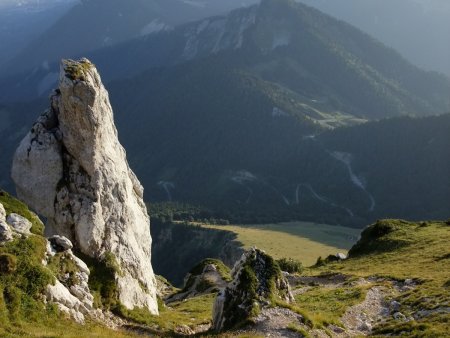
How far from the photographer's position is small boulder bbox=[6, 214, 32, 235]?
38366 mm

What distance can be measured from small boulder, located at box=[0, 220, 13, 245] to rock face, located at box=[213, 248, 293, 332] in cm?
1631

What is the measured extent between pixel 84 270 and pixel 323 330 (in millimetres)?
18551

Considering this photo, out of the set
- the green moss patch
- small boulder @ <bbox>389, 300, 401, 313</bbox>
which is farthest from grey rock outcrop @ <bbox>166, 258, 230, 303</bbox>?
the green moss patch

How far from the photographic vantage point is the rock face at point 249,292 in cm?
3841

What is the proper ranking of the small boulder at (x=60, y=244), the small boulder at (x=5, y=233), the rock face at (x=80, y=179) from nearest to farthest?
the small boulder at (x=5, y=233), the small boulder at (x=60, y=244), the rock face at (x=80, y=179)

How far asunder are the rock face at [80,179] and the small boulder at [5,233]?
30.5 feet

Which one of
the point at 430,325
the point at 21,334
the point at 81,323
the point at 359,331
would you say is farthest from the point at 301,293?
the point at 21,334

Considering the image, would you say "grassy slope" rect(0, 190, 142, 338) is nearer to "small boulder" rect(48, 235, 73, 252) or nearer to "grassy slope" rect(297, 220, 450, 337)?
"small boulder" rect(48, 235, 73, 252)

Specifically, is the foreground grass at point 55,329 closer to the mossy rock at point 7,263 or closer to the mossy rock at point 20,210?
the mossy rock at point 7,263

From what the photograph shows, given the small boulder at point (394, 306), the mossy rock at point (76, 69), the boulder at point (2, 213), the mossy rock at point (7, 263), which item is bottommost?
the small boulder at point (394, 306)

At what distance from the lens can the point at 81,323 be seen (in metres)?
34.9

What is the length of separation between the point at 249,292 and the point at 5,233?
58.4 ft

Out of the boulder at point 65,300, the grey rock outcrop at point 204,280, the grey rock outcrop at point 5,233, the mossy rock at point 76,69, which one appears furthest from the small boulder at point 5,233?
the grey rock outcrop at point 204,280

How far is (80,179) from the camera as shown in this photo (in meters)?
46.6
